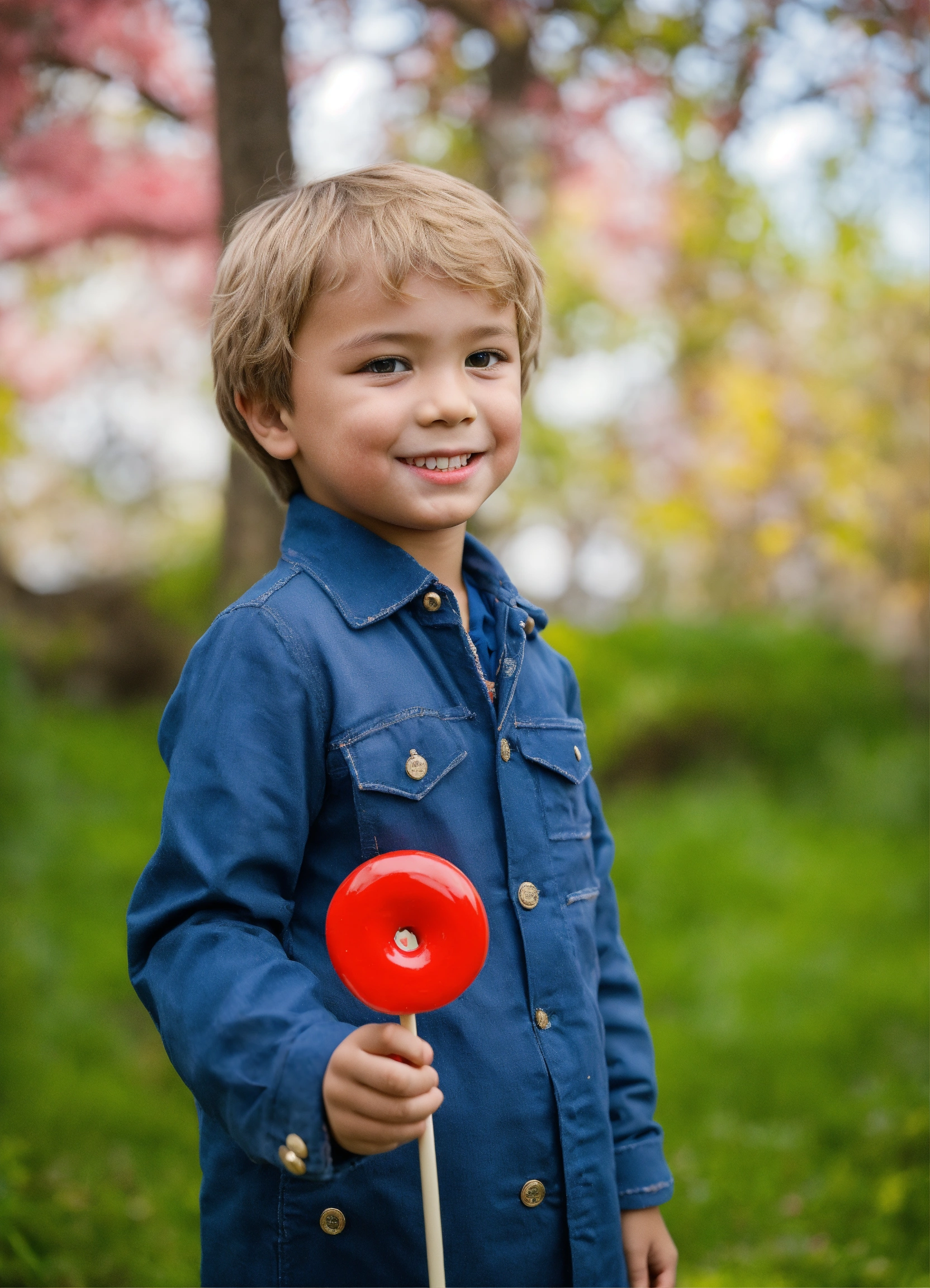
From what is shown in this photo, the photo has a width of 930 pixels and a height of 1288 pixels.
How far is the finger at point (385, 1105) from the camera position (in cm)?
109

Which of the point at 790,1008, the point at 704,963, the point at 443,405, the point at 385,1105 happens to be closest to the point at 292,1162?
the point at 385,1105

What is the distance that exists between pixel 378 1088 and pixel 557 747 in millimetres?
587

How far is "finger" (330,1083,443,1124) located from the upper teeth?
72cm

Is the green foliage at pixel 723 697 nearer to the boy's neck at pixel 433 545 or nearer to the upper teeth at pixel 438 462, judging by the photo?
the boy's neck at pixel 433 545

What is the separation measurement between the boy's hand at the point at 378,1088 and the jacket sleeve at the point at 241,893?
22 mm

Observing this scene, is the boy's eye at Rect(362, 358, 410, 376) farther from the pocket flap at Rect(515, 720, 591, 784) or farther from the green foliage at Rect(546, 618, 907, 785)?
the green foliage at Rect(546, 618, 907, 785)

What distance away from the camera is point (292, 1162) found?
1132mm

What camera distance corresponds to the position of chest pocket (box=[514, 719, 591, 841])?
1523mm

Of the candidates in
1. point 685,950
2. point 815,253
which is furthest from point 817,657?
point 685,950

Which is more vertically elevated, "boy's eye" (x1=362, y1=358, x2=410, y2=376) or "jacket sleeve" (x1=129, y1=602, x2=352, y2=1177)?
"boy's eye" (x1=362, y1=358, x2=410, y2=376)

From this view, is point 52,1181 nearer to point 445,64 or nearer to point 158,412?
point 445,64

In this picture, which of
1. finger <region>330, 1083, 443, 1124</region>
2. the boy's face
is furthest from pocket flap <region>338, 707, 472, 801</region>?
finger <region>330, 1083, 443, 1124</region>

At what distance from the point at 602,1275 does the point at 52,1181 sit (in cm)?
161

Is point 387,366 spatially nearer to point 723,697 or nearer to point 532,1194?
point 532,1194
